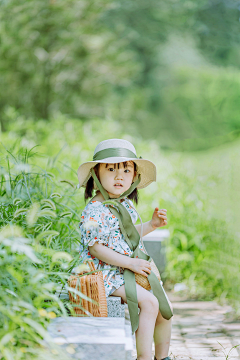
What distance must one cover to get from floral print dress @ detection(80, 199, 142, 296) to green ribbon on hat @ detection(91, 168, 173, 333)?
1.3 inches

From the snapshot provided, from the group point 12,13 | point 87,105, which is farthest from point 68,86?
point 12,13

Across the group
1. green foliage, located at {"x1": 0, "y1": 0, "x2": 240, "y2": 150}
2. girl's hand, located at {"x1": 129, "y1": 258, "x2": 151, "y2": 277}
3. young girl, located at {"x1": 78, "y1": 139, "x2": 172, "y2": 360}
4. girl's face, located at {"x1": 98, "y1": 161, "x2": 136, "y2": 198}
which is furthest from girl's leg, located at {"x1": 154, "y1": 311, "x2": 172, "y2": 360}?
green foliage, located at {"x1": 0, "y1": 0, "x2": 240, "y2": 150}

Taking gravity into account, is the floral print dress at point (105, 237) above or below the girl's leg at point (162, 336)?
above

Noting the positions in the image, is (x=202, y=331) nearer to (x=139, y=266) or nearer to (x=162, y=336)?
(x=162, y=336)

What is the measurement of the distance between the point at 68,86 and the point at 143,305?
8838 mm

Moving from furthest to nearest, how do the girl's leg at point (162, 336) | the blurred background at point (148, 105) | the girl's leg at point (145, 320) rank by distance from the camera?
the blurred background at point (148, 105) → the girl's leg at point (162, 336) → the girl's leg at point (145, 320)

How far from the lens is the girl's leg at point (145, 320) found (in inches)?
79.1

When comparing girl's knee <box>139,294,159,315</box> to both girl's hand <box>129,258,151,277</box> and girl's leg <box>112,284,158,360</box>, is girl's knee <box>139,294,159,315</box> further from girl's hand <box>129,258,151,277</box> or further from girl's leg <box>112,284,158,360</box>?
girl's hand <box>129,258,151,277</box>

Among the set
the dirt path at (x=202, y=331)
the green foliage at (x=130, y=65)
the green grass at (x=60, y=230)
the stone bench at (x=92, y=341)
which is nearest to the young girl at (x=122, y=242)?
the green grass at (x=60, y=230)

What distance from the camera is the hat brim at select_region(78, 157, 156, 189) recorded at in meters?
2.24

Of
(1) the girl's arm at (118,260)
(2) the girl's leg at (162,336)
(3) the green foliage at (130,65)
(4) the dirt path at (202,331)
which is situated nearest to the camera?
(1) the girl's arm at (118,260)

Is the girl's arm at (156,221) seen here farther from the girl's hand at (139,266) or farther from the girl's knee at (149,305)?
the girl's knee at (149,305)

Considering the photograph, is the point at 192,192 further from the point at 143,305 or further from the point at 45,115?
the point at 45,115

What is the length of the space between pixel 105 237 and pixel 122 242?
128 millimetres
